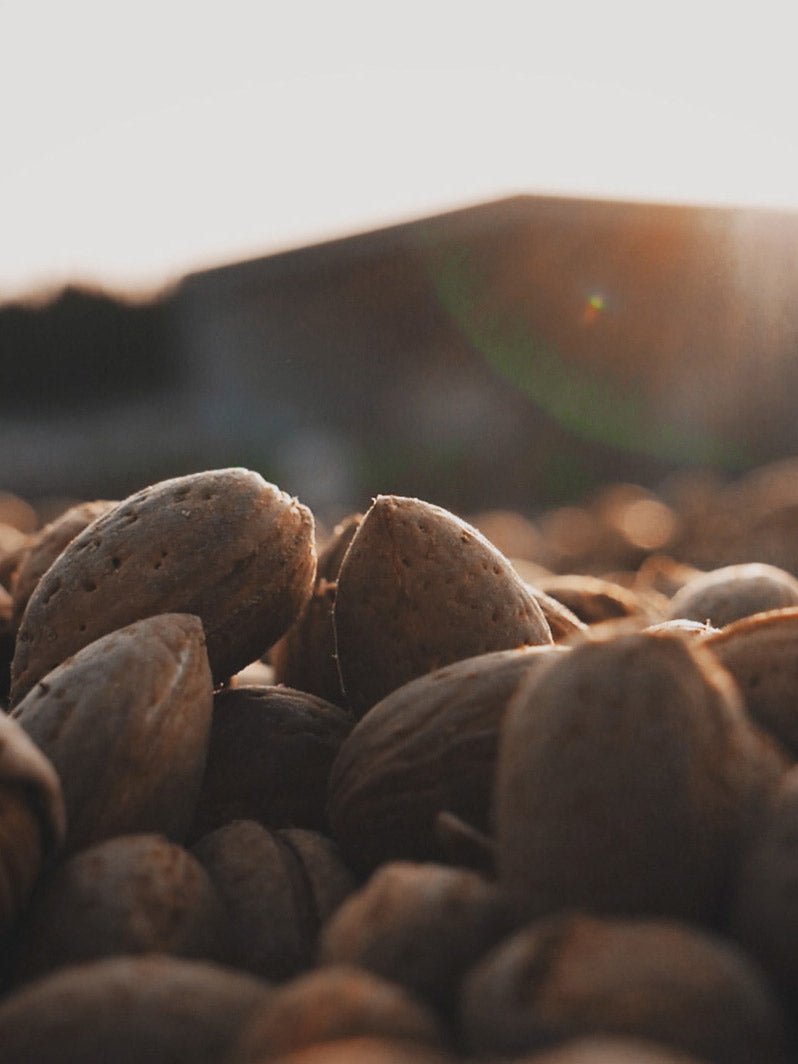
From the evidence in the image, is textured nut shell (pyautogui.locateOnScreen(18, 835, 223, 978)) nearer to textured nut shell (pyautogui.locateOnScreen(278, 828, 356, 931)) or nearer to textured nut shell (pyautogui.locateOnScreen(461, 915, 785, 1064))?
textured nut shell (pyautogui.locateOnScreen(278, 828, 356, 931))

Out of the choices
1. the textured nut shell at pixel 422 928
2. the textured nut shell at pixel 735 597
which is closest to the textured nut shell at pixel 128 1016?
the textured nut shell at pixel 422 928

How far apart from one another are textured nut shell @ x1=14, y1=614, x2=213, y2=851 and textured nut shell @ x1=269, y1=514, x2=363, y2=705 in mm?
528

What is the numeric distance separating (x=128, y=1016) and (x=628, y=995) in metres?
0.41

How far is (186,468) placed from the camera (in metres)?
13.5

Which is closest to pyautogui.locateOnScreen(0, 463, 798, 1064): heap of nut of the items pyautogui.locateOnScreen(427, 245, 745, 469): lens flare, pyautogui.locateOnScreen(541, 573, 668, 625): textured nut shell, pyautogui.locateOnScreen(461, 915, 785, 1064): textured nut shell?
pyautogui.locateOnScreen(461, 915, 785, 1064): textured nut shell

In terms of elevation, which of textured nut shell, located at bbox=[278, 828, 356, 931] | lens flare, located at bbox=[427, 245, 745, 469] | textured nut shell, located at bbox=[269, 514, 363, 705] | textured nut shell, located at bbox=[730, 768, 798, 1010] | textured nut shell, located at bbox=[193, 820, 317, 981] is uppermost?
textured nut shell, located at bbox=[730, 768, 798, 1010]

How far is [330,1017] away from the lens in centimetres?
87

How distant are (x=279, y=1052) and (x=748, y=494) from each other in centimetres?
Result: 698

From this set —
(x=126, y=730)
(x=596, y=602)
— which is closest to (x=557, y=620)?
(x=596, y=602)

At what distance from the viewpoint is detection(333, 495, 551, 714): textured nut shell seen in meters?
1.70

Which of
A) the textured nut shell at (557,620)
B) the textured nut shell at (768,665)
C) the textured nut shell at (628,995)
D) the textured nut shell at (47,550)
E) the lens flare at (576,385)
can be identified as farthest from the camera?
the lens flare at (576,385)

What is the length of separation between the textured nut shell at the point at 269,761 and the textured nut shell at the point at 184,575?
0.32 ft

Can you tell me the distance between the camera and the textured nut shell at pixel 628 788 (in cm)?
103

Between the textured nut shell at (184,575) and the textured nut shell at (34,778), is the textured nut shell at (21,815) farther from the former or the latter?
the textured nut shell at (184,575)
